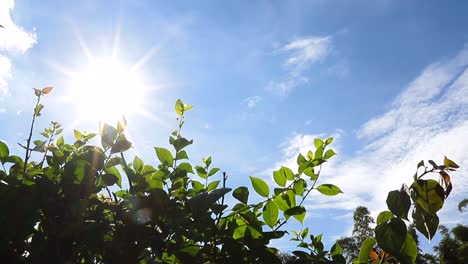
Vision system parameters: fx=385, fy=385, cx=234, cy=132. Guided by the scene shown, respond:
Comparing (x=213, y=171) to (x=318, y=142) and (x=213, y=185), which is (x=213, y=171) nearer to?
(x=213, y=185)

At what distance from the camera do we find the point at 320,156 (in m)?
1.73

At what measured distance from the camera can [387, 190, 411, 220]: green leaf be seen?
104cm

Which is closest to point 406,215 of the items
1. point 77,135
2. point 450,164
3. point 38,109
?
point 450,164

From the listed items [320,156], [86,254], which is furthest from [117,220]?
[320,156]

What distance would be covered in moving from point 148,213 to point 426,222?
0.92 m

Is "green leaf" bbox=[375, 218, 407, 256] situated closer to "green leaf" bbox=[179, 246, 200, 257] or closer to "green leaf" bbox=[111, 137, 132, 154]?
"green leaf" bbox=[179, 246, 200, 257]

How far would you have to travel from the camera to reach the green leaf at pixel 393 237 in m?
1.04

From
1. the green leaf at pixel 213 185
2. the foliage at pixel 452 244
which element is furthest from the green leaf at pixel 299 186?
the foliage at pixel 452 244

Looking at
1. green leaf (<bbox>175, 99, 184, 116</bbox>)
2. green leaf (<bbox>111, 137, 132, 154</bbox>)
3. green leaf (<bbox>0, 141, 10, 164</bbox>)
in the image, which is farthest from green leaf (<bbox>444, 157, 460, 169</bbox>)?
green leaf (<bbox>0, 141, 10, 164</bbox>)

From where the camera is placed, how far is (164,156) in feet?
5.74

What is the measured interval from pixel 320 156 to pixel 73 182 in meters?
1.03

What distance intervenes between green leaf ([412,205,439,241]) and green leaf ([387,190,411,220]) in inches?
3.4

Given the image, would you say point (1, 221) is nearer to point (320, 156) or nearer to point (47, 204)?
point (47, 204)

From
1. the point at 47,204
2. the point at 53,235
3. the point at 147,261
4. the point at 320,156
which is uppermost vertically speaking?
the point at 320,156
